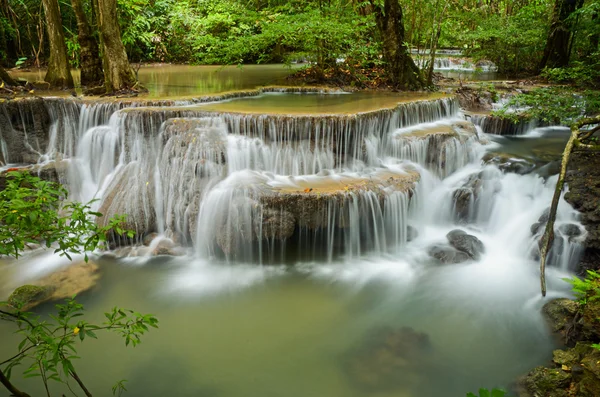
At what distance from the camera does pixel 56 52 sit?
1080 centimetres

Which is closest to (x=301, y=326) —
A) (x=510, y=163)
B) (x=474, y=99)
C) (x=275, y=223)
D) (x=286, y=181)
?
(x=275, y=223)

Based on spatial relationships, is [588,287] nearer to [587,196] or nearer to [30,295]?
[587,196]

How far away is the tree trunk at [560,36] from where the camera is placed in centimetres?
1393

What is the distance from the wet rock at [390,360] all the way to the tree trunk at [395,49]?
8568mm

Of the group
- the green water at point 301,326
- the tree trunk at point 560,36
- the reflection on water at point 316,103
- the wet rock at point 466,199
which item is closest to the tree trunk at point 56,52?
the reflection on water at point 316,103

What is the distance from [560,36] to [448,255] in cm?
1195

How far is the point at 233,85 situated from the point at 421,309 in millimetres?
8796

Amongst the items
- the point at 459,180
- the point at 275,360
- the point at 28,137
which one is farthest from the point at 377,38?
the point at 275,360

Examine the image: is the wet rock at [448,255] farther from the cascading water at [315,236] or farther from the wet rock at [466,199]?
the wet rock at [466,199]

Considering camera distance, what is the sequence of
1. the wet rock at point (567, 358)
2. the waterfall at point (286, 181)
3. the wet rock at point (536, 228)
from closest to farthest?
the wet rock at point (567, 358) < the waterfall at point (286, 181) < the wet rock at point (536, 228)

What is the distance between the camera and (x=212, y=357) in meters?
4.95

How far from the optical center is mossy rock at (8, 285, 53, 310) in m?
5.68

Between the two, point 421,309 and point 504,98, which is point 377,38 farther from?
point 421,309

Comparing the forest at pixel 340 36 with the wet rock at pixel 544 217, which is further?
the forest at pixel 340 36
